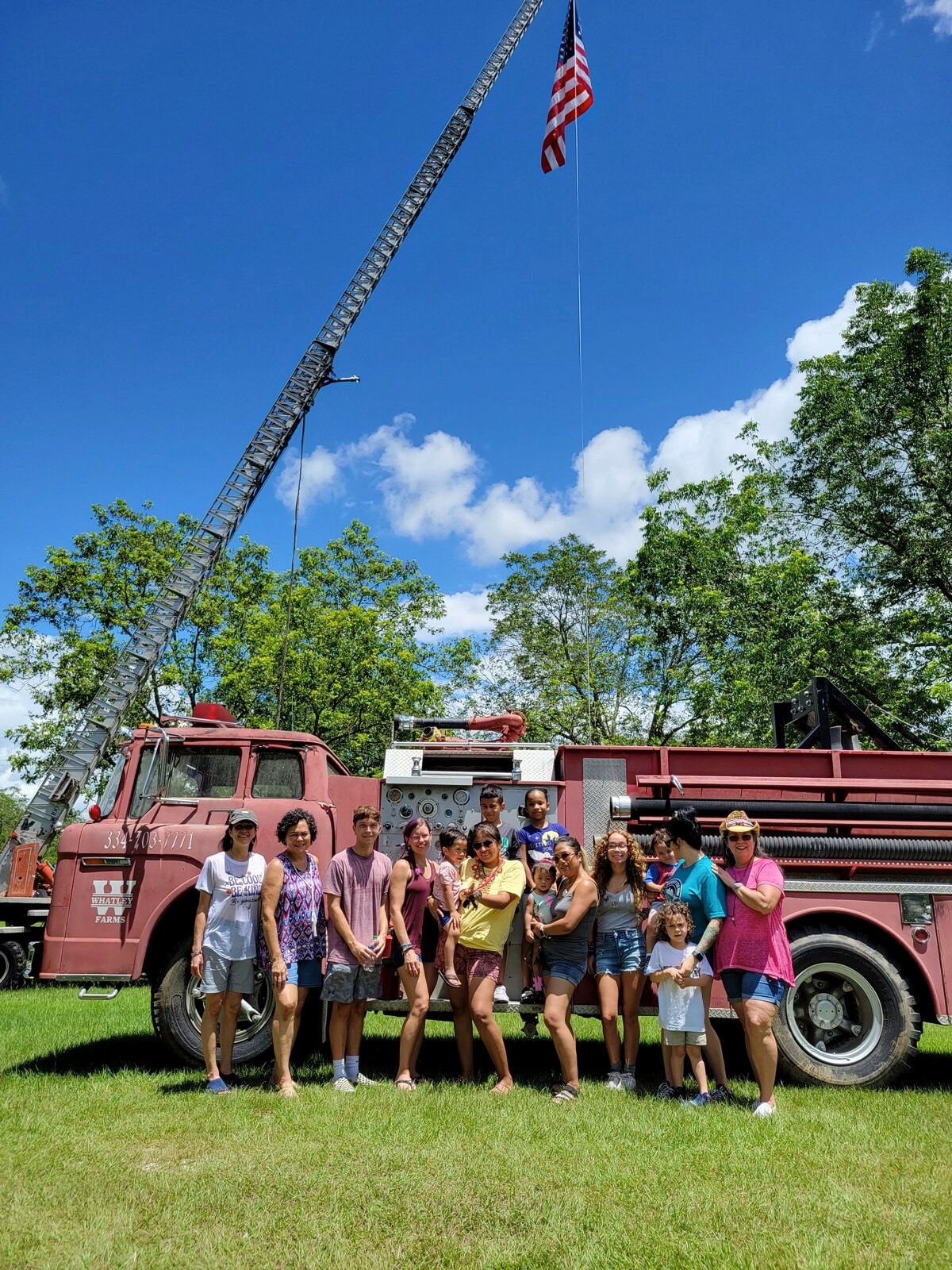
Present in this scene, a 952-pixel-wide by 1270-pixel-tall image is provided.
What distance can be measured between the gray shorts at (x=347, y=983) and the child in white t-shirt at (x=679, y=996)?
2007 mm

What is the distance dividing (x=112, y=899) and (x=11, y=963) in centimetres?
818

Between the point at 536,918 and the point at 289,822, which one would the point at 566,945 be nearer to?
the point at 536,918

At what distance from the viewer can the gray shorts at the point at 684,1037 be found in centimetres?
574

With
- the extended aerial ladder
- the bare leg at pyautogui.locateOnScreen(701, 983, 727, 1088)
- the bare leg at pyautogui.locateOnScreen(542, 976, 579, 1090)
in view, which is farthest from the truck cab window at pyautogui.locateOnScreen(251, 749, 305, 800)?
the extended aerial ladder

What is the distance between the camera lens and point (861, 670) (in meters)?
18.2

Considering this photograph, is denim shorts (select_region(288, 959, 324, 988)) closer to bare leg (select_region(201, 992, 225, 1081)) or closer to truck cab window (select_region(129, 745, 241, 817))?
bare leg (select_region(201, 992, 225, 1081))

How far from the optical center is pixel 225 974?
6043 mm

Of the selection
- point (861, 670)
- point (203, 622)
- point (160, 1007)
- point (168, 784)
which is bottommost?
point (160, 1007)

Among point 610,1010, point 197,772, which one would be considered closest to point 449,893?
point 610,1010

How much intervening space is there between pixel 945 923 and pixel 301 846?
15.9ft

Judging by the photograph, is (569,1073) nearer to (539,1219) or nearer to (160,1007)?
(539,1219)

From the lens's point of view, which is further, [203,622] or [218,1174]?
[203,622]

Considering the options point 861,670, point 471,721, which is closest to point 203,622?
point 861,670

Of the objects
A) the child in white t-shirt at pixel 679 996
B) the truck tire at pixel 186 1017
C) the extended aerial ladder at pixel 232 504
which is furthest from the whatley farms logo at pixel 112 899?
the extended aerial ladder at pixel 232 504
